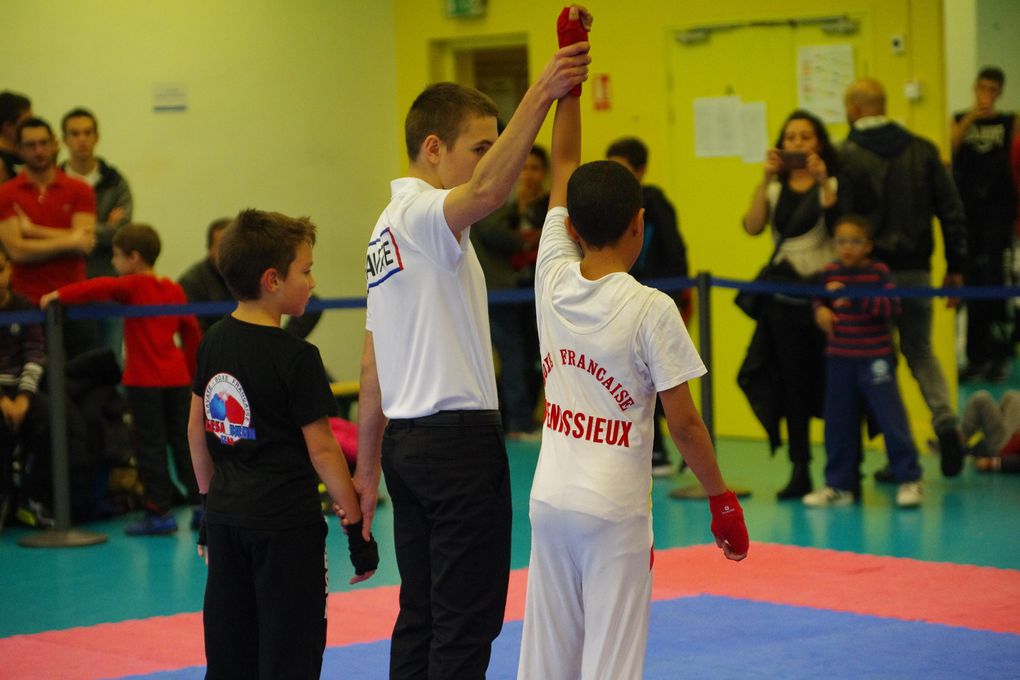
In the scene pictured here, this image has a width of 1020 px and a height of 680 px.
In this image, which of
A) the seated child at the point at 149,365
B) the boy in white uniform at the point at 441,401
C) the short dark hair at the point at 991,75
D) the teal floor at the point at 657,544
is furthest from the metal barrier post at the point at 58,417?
the short dark hair at the point at 991,75

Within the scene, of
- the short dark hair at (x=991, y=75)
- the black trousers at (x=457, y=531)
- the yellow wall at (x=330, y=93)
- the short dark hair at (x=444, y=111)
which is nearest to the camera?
the black trousers at (x=457, y=531)

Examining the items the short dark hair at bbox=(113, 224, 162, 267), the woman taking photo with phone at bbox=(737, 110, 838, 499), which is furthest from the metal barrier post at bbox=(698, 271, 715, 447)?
the short dark hair at bbox=(113, 224, 162, 267)

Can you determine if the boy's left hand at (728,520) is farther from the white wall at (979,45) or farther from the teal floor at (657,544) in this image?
the white wall at (979,45)

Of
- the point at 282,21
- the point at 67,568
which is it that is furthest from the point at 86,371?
the point at 282,21

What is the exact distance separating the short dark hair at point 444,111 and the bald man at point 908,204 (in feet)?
18.1

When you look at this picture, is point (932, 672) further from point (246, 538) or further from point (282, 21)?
point (282, 21)

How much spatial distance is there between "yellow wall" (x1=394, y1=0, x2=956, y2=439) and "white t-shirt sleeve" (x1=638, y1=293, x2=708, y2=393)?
281 inches

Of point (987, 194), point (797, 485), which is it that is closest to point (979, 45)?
point (987, 194)

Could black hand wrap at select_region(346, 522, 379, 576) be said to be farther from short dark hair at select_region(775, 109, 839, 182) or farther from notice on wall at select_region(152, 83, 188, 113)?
notice on wall at select_region(152, 83, 188, 113)

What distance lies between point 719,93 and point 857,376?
3.32 meters

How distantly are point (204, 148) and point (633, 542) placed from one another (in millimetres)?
8754

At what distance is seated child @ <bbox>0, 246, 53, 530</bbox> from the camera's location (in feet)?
26.4

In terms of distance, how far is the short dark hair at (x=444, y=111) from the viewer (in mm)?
3705

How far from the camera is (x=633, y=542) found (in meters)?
3.48
